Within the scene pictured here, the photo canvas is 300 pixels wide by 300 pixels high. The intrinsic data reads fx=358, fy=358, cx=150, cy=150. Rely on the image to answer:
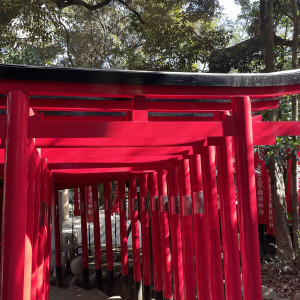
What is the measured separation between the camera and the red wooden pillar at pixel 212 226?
11.9 ft

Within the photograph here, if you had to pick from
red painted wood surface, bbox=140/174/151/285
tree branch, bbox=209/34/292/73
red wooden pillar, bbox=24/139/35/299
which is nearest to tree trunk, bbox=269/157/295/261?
red painted wood surface, bbox=140/174/151/285

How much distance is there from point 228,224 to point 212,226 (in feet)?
1.23

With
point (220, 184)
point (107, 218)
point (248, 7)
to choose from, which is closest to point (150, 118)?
point (220, 184)

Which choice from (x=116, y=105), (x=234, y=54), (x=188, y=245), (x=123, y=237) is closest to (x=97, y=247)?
(x=123, y=237)

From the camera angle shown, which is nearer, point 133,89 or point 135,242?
point 133,89

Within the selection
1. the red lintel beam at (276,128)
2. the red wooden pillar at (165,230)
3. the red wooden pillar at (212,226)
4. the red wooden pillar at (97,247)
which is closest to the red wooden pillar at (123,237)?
the red wooden pillar at (97,247)

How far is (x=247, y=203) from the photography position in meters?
3.09

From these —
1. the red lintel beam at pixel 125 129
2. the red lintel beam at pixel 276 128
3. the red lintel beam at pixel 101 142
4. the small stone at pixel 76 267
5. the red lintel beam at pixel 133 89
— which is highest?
the red lintel beam at pixel 133 89

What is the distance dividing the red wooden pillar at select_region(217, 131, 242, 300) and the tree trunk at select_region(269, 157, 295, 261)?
183 inches

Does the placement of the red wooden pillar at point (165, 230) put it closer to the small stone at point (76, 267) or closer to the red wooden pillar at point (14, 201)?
the red wooden pillar at point (14, 201)

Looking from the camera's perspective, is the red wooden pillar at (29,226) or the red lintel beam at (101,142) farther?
the red lintel beam at (101,142)

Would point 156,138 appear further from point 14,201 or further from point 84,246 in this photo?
point 84,246

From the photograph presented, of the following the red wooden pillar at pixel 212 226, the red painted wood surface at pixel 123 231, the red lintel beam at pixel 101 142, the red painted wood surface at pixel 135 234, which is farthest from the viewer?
the red painted wood surface at pixel 123 231

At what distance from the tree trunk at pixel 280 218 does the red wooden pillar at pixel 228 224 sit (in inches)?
183
